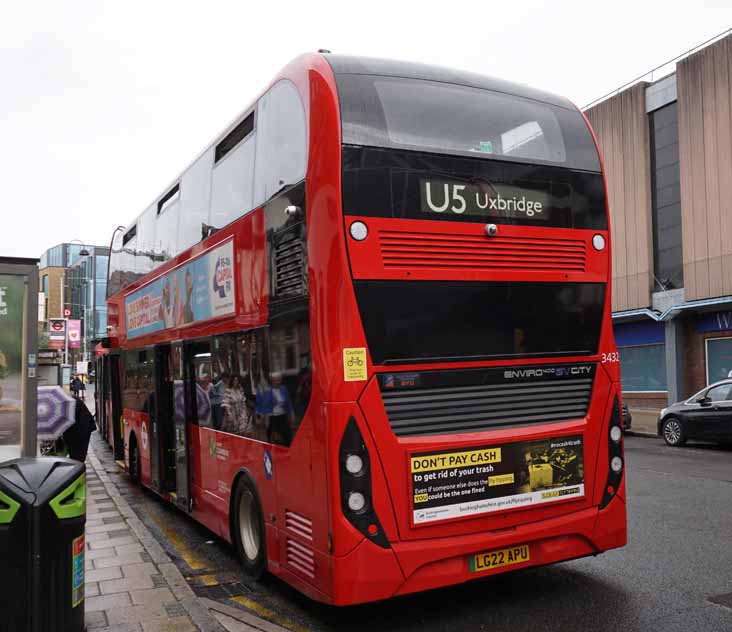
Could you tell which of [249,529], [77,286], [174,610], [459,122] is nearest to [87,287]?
[77,286]

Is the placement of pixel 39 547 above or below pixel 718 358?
below

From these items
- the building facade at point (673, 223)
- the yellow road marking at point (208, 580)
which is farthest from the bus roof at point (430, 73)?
the building facade at point (673, 223)

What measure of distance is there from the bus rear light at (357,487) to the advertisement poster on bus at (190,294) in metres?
2.20

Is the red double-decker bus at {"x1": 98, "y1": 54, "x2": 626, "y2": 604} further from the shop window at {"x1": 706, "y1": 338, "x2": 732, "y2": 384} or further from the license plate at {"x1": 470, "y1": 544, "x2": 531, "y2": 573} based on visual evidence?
the shop window at {"x1": 706, "y1": 338, "x2": 732, "y2": 384}

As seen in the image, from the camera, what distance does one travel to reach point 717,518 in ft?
26.7

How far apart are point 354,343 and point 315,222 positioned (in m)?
0.86

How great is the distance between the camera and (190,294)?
25.8ft

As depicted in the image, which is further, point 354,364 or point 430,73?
point 430,73

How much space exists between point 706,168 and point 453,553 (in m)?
20.0

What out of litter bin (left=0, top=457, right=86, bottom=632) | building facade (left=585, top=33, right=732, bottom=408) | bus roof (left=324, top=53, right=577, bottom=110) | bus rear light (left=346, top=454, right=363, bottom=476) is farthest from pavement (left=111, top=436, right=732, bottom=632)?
building facade (left=585, top=33, right=732, bottom=408)

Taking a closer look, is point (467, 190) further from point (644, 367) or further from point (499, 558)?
point (644, 367)

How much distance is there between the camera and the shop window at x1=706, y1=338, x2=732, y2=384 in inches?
850

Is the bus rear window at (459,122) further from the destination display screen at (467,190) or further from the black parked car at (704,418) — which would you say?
the black parked car at (704,418)

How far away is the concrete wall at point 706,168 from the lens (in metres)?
21.0
